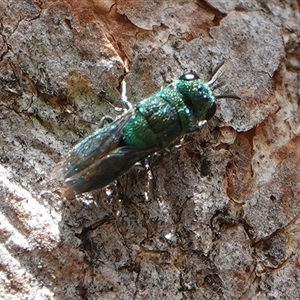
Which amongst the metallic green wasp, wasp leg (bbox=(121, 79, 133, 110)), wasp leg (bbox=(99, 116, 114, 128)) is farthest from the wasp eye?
wasp leg (bbox=(99, 116, 114, 128))

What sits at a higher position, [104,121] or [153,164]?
[104,121]

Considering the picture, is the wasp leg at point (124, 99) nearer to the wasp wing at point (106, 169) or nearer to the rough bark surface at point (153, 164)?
the rough bark surface at point (153, 164)

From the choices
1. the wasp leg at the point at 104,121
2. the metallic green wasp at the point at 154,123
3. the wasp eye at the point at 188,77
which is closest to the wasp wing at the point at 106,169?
the metallic green wasp at the point at 154,123

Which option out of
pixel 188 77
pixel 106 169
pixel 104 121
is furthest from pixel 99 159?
pixel 188 77

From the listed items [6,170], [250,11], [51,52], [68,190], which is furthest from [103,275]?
[250,11]

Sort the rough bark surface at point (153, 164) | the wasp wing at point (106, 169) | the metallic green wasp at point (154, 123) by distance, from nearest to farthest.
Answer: the rough bark surface at point (153, 164)
the wasp wing at point (106, 169)
the metallic green wasp at point (154, 123)

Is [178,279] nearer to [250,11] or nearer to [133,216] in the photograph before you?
[133,216]

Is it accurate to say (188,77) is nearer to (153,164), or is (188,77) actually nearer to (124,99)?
(124,99)
